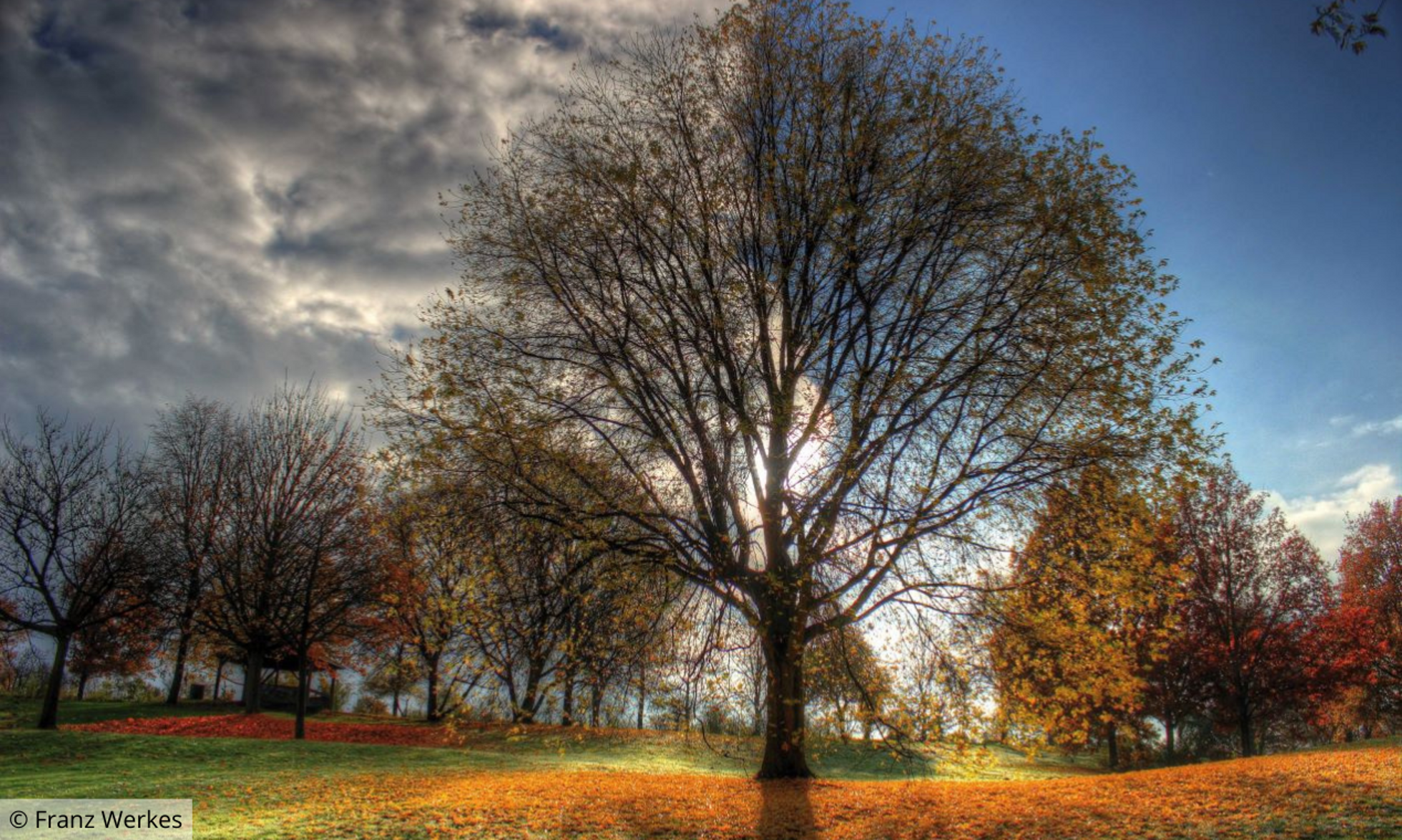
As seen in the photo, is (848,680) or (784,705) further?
(784,705)

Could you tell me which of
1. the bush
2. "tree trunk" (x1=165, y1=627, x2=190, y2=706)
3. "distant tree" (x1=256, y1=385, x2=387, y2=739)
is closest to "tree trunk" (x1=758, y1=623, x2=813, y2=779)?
"distant tree" (x1=256, y1=385, x2=387, y2=739)

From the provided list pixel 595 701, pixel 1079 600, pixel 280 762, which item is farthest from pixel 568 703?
pixel 280 762

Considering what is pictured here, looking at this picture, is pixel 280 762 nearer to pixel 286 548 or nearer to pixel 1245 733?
pixel 286 548

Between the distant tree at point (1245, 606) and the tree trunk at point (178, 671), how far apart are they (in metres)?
45.2

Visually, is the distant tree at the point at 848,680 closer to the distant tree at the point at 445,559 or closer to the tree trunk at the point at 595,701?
the tree trunk at the point at 595,701

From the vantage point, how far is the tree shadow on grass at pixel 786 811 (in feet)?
34.1

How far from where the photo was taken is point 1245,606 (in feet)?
86.5

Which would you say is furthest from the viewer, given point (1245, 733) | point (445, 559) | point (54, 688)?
point (1245, 733)

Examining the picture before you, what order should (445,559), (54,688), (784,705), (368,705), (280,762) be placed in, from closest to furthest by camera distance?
(445,559)
(784,705)
(280,762)
(54,688)
(368,705)

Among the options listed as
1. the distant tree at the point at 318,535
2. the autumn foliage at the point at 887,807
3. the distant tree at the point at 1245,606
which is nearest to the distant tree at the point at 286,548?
the distant tree at the point at 318,535

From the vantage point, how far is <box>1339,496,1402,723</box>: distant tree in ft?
96.8

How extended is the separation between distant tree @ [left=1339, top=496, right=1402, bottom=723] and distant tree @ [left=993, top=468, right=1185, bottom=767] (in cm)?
2593

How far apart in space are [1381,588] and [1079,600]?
3411cm

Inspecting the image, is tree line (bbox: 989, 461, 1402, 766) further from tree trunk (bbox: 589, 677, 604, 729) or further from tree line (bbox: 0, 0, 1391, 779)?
tree trunk (bbox: 589, 677, 604, 729)
